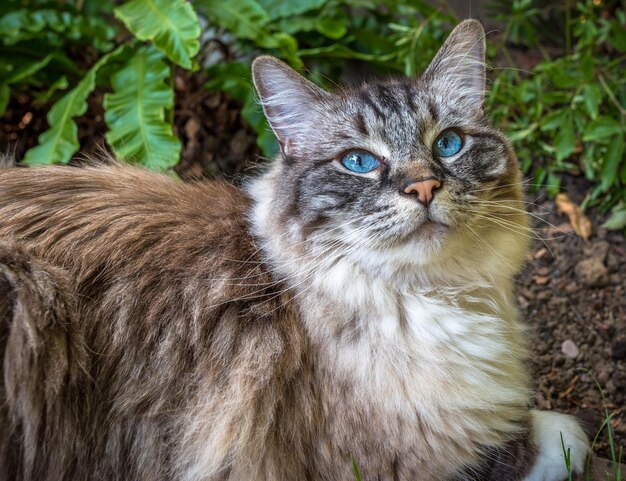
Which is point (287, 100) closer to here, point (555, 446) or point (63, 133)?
point (555, 446)

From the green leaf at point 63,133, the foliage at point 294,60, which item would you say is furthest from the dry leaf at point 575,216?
the green leaf at point 63,133

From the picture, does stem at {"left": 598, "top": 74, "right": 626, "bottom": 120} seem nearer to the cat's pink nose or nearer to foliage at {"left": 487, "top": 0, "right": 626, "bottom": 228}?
foliage at {"left": 487, "top": 0, "right": 626, "bottom": 228}

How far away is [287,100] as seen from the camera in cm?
229

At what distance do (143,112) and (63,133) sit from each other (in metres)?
0.42

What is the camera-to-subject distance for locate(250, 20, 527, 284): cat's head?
201cm

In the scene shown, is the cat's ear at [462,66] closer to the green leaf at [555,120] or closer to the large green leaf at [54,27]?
the green leaf at [555,120]

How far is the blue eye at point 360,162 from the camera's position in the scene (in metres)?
2.15

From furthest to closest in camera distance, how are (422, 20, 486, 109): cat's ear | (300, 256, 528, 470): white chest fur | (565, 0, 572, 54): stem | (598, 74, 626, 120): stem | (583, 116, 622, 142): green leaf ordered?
(565, 0, 572, 54): stem → (598, 74, 626, 120): stem → (583, 116, 622, 142): green leaf → (422, 20, 486, 109): cat's ear → (300, 256, 528, 470): white chest fur

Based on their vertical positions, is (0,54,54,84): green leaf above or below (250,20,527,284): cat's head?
below

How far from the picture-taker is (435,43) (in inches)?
161

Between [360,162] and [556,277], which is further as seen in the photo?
[556,277]

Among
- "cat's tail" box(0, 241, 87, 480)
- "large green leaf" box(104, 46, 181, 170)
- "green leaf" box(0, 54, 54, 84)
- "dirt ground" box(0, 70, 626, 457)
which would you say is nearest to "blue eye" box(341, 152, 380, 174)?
"dirt ground" box(0, 70, 626, 457)

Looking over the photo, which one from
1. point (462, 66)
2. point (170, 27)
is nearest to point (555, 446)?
point (462, 66)

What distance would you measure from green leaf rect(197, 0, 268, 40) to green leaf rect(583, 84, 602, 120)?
1.71 m
